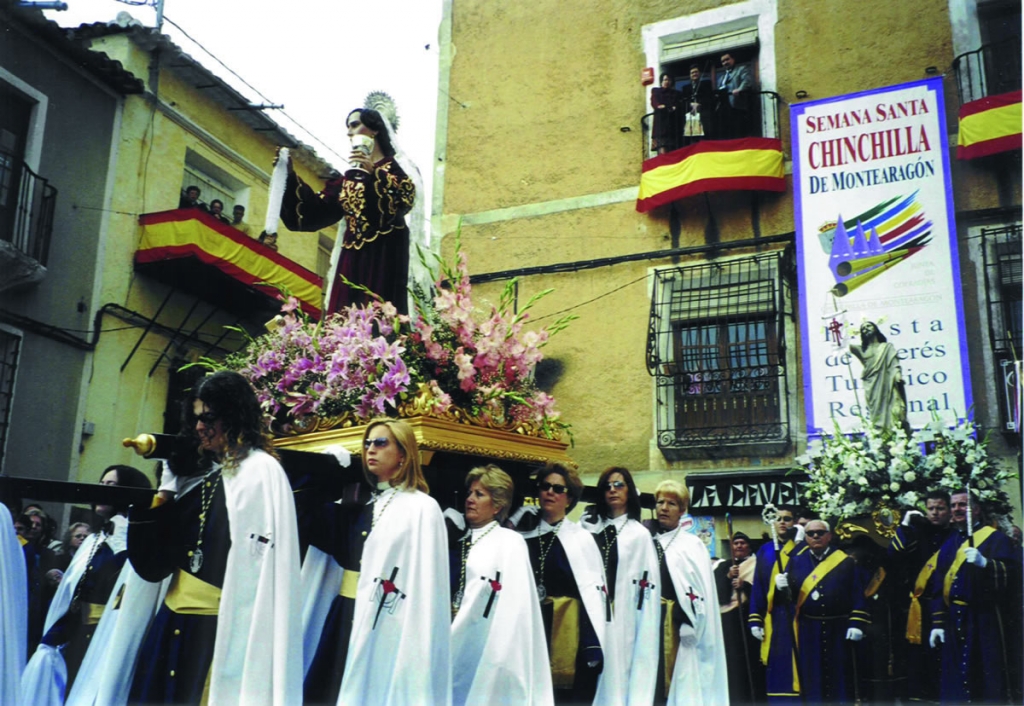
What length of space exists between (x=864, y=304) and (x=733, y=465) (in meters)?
1.60

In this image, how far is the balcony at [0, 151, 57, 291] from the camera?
732 cm

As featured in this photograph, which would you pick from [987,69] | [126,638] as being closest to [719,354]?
[987,69]

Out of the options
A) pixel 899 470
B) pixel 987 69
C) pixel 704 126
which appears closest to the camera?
pixel 899 470

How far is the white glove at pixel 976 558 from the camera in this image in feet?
20.9

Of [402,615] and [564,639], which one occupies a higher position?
[402,615]

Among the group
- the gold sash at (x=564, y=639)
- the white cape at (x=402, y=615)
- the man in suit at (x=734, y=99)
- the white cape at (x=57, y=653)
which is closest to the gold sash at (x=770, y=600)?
the gold sash at (x=564, y=639)

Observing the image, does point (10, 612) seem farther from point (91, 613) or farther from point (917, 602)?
point (917, 602)

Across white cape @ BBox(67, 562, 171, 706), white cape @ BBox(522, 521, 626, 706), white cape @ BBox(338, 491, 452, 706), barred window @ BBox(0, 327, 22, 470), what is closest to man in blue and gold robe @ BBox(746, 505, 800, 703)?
white cape @ BBox(522, 521, 626, 706)

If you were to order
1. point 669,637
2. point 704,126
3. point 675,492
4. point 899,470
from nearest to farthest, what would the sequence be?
point 669,637 → point 675,492 → point 899,470 → point 704,126

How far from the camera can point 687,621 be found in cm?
596

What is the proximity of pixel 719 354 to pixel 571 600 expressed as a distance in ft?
11.7

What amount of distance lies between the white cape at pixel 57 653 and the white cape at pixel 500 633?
1.67 metres

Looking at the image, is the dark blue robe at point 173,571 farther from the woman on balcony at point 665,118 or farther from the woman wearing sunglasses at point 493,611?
the woman on balcony at point 665,118

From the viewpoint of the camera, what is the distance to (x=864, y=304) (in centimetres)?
776
